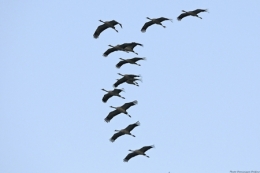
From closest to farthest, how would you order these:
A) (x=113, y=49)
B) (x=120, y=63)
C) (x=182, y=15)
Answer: (x=113, y=49) → (x=120, y=63) → (x=182, y=15)

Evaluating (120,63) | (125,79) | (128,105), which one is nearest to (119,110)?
(128,105)

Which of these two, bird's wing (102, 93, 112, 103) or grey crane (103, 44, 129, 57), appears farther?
grey crane (103, 44, 129, 57)

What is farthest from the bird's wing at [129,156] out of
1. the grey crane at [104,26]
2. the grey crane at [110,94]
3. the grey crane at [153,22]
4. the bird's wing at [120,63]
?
the grey crane at [153,22]

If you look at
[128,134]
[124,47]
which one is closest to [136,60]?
[124,47]

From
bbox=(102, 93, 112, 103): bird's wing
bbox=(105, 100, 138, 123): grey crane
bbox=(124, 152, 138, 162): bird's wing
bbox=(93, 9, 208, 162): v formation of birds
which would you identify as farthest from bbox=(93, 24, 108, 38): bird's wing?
bbox=(124, 152, 138, 162): bird's wing

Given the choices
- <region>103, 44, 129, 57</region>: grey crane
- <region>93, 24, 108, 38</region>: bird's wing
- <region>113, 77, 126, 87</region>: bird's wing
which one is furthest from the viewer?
<region>113, 77, 126, 87</region>: bird's wing

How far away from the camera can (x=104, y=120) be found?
94.3m

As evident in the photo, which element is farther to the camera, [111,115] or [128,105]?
[111,115]

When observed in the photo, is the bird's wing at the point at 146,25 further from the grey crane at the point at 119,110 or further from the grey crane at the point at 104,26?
the grey crane at the point at 119,110

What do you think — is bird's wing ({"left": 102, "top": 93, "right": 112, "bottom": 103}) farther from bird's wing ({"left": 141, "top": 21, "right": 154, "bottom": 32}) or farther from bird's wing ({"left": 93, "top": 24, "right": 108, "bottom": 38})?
bird's wing ({"left": 141, "top": 21, "right": 154, "bottom": 32})

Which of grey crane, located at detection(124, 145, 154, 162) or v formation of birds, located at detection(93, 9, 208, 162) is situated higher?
v formation of birds, located at detection(93, 9, 208, 162)

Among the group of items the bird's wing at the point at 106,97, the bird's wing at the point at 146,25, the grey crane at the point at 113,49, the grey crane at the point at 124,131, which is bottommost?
the grey crane at the point at 124,131

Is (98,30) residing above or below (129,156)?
above

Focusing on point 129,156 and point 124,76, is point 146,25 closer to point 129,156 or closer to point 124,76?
point 124,76
